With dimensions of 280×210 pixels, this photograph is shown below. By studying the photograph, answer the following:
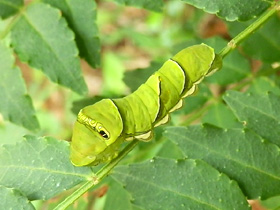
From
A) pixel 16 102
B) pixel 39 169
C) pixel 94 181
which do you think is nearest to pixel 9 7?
pixel 16 102

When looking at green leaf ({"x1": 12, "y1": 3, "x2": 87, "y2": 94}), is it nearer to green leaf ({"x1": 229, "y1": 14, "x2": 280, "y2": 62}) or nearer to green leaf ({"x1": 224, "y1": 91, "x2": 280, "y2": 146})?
green leaf ({"x1": 224, "y1": 91, "x2": 280, "y2": 146})

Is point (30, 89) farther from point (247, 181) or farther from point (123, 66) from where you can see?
point (247, 181)

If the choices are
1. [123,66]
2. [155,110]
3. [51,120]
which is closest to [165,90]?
[155,110]

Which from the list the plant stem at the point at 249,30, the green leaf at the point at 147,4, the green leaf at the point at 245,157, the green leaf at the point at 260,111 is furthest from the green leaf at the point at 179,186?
the green leaf at the point at 147,4

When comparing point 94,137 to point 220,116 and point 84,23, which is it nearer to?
point 84,23

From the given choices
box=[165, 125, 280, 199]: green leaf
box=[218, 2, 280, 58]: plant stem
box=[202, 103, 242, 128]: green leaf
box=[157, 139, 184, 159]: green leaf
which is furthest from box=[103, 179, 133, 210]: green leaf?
box=[218, 2, 280, 58]: plant stem
